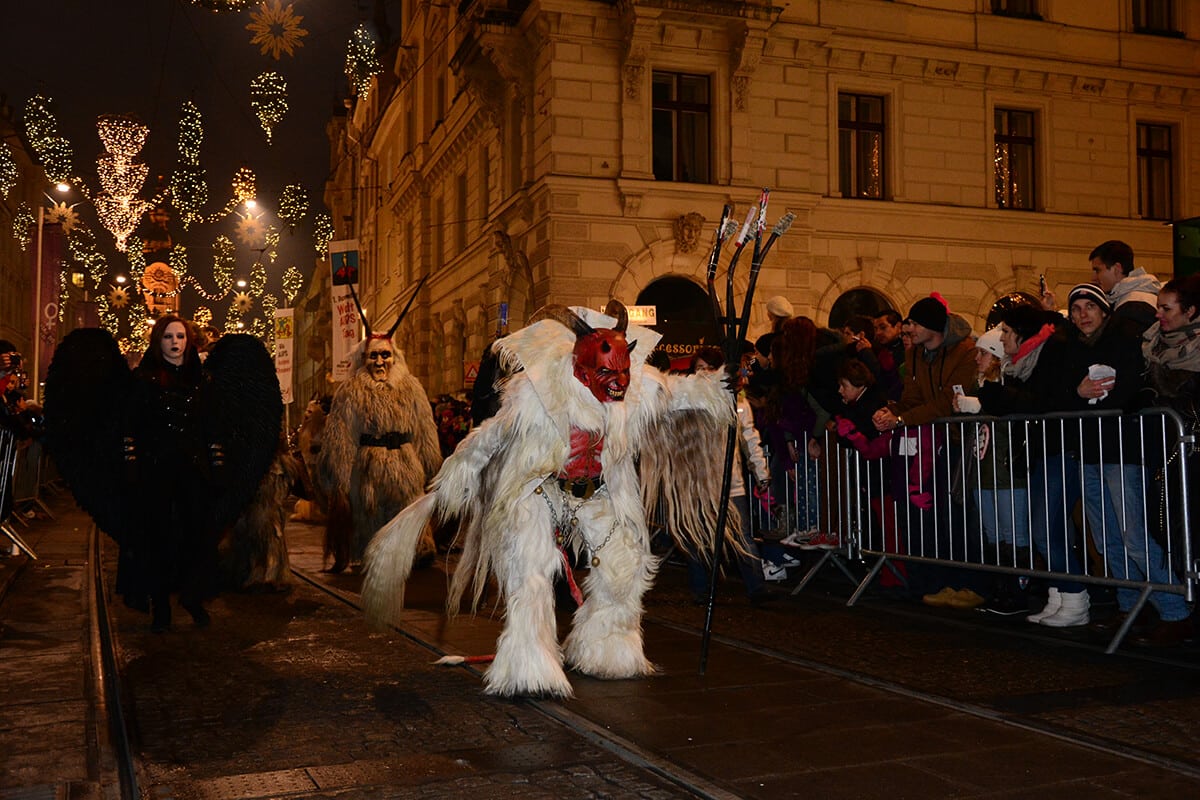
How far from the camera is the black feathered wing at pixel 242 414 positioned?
7.59 m

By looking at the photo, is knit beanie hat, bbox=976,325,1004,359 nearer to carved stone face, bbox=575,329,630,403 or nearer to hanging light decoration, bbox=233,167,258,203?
carved stone face, bbox=575,329,630,403

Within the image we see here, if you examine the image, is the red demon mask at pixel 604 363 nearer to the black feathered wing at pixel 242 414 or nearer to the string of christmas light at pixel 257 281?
the black feathered wing at pixel 242 414

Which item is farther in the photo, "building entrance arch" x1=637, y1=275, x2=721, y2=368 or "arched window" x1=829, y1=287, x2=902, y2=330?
"arched window" x1=829, y1=287, x2=902, y2=330

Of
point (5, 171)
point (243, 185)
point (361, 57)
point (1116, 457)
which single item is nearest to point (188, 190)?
point (243, 185)

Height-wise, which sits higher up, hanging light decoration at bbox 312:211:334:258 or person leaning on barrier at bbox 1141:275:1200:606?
hanging light decoration at bbox 312:211:334:258

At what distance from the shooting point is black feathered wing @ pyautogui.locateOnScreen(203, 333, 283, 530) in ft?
24.9

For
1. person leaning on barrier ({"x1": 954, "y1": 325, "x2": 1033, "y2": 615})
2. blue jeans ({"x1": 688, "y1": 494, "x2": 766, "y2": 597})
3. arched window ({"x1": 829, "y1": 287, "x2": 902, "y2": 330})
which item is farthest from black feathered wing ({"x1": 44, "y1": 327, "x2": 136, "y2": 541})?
arched window ({"x1": 829, "y1": 287, "x2": 902, "y2": 330})

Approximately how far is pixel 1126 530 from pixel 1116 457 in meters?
0.42

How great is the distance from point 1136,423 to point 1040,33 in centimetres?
2030

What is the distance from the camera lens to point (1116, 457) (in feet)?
21.3

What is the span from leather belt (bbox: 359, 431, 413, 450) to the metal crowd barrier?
3.50 metres

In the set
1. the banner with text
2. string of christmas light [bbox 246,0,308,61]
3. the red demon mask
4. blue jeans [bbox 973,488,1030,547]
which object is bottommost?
blue jeans [bbox 973,488,1030,547]

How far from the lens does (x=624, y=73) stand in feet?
71.0

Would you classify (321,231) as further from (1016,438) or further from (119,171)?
(1016,438)
